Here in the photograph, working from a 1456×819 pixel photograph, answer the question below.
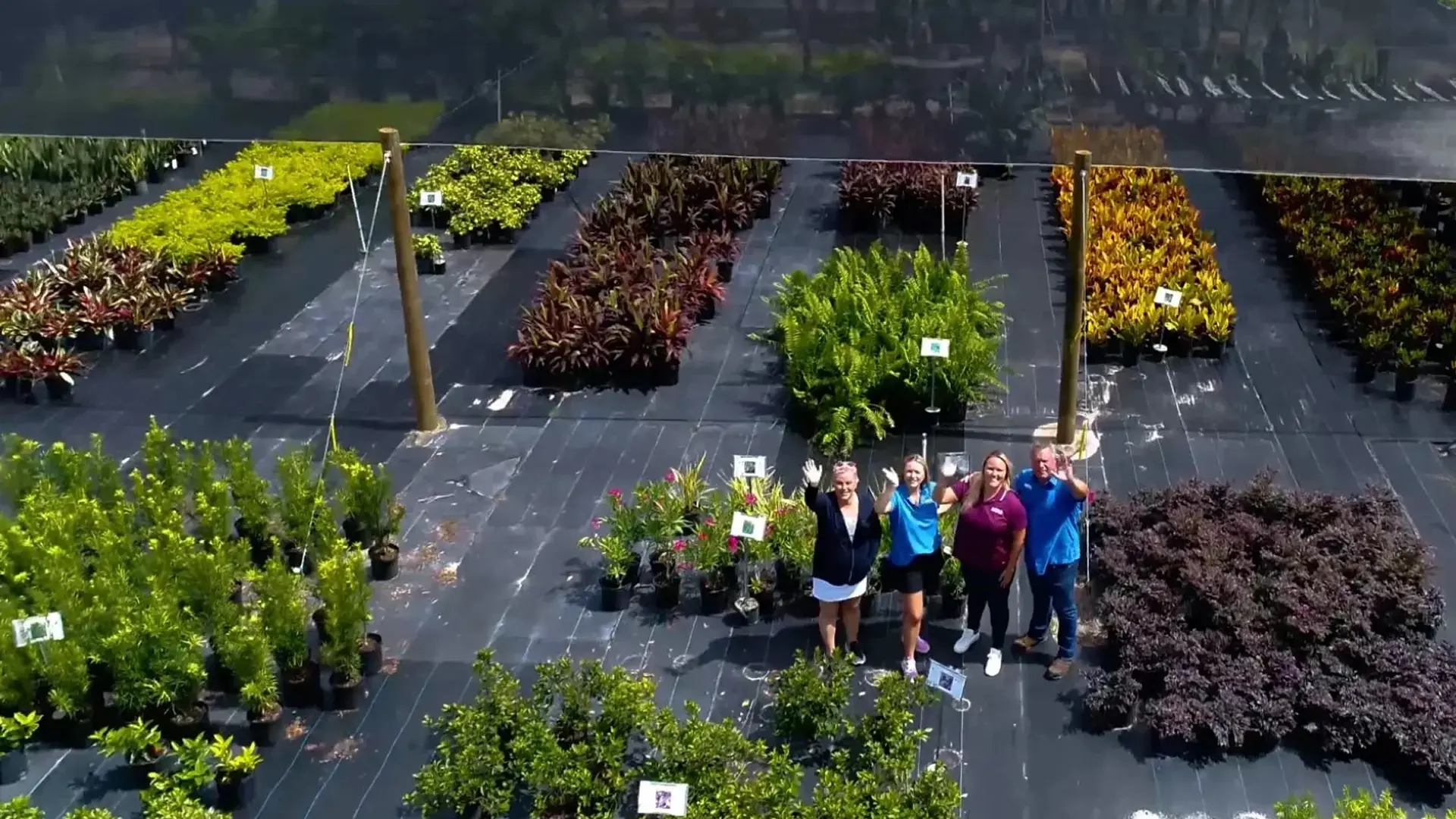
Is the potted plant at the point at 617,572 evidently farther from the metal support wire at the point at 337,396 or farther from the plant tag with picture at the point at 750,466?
the metal support wire at the point at 337,396

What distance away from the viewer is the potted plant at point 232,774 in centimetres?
557

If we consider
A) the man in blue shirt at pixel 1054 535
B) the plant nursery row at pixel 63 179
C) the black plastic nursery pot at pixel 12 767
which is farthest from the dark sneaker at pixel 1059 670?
the plant nursery row at pixel 63 179

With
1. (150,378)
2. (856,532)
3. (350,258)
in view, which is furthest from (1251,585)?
(350,258)

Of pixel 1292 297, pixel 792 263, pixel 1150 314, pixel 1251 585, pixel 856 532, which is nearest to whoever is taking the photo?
pixel 856 532

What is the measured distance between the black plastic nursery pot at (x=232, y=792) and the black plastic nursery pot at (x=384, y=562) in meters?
1.78

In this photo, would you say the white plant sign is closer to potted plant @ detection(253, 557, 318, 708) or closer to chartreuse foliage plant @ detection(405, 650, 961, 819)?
potted plant @ detection(253, 557, 318, 708)

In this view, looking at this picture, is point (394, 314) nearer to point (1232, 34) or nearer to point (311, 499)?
point (311, 499)

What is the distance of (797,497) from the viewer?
7.29m

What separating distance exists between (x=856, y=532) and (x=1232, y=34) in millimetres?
3593

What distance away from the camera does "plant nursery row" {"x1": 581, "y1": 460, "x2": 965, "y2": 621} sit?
6.84m

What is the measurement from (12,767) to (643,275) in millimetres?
5877

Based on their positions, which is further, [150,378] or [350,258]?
[350,258]

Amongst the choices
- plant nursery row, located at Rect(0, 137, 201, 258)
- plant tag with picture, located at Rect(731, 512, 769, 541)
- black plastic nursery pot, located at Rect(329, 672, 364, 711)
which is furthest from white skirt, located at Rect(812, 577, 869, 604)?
plant nursery row, located at Rect(0, 137, 201, 258)

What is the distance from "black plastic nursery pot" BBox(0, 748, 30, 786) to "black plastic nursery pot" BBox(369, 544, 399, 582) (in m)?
2.00
